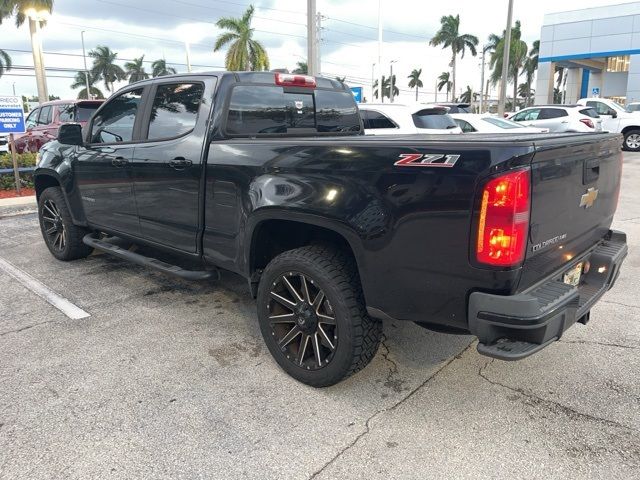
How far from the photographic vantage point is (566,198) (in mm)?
2572

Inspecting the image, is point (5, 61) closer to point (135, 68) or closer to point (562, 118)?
point (135, 68)

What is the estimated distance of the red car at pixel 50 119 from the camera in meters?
11.5

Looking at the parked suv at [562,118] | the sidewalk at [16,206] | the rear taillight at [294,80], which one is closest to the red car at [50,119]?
the sidewalk at [16,206]

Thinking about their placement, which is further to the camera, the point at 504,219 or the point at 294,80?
the point at 294,80

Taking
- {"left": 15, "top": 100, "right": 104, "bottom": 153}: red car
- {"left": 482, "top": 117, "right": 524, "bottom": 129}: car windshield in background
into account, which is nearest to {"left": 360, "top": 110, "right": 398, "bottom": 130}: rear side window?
{"left": 482, "top": 117, "right": 524, "bottom": 129}: car windshield in background

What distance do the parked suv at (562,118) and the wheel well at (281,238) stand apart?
14571 mm

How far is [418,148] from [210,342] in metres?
2.12

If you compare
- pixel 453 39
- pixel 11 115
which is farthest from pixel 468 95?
pixel 11 115

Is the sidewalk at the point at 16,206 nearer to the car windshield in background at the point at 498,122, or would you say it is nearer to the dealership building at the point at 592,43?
the car windshield in background at the point at 498,122

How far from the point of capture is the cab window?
14.1ft

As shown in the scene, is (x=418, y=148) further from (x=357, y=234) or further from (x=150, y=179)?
(x=150, y=179)

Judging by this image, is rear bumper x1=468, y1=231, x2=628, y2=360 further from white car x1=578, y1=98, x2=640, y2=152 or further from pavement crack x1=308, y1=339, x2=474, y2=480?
white car x1=578, y1=98, x2=640, y2=152

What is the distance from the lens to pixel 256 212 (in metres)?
3.10

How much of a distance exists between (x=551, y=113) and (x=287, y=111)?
51.1ft
